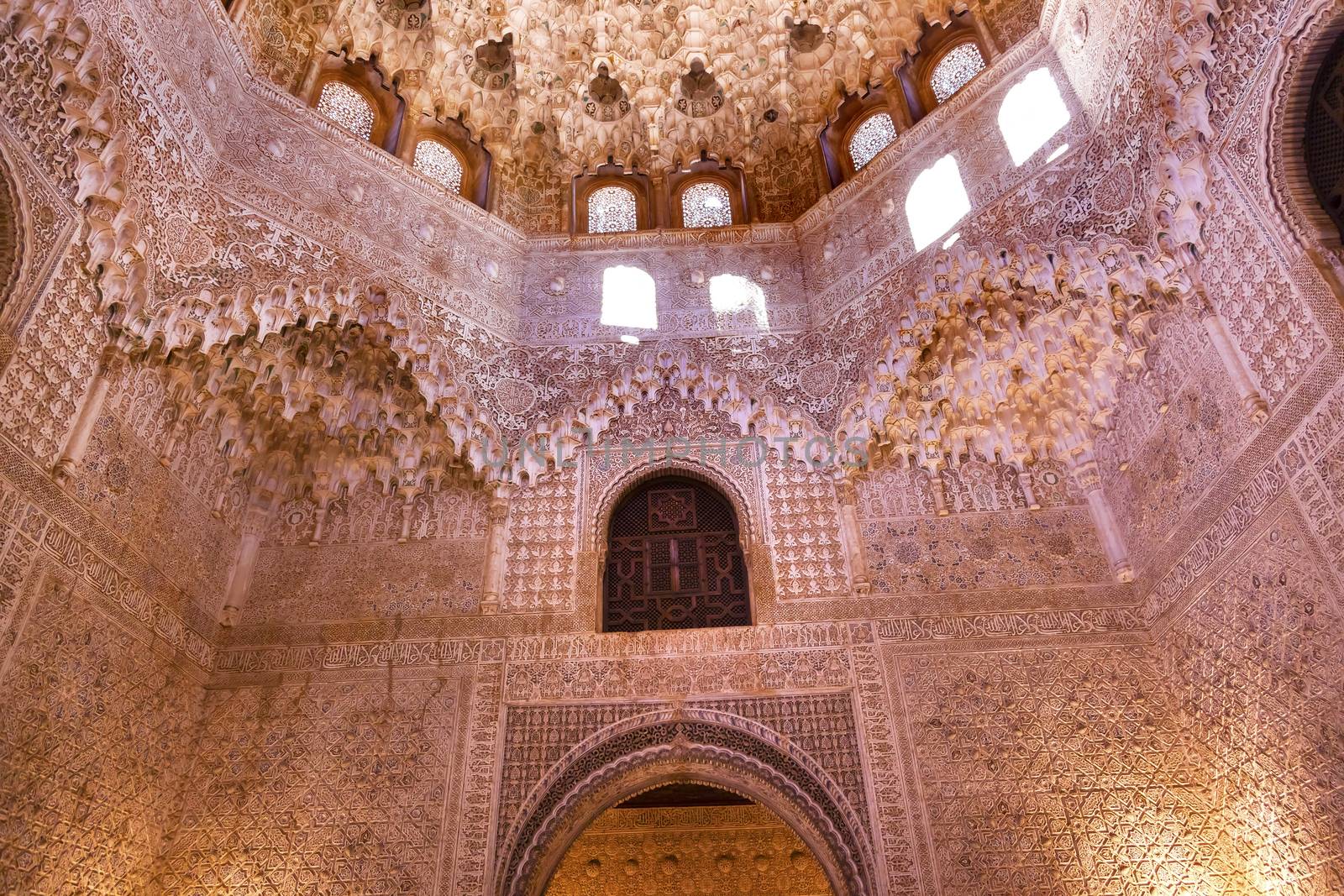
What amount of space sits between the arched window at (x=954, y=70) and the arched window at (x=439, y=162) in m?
4.39

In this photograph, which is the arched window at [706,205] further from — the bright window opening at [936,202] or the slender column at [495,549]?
the slender column at [495,549]

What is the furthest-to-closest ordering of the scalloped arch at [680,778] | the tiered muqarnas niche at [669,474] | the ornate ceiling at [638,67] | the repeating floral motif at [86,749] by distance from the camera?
the ornate ceiling at [638,67]
the scalloped arch at [680,778]
the tiered muqarnas niche at [669,474]
the repeating floral motif at [86,749]

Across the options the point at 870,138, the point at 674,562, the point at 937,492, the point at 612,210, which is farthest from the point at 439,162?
the point at 937,492

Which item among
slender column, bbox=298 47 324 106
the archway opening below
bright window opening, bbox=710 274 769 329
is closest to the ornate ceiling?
slender column, bbox=298 47 324 106

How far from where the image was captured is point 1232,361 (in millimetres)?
Answer: 5117

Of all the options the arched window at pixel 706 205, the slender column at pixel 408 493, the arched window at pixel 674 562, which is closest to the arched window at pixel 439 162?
the arched window at pixel 706 205

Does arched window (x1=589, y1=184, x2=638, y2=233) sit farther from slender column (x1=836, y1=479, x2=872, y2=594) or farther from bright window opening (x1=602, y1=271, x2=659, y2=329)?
slender column (x1=836, y1=479, x2=872, y2=594)

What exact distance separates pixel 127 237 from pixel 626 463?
146 inches

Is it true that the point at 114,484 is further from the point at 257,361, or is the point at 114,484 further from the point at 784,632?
the point at 784,632

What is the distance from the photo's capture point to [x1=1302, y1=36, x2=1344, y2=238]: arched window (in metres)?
4.42

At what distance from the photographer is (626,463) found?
23.7ft

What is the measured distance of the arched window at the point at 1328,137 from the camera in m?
4.42

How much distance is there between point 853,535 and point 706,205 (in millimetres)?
3823

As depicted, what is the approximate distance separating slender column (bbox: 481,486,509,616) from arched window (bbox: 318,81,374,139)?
3387 mm
